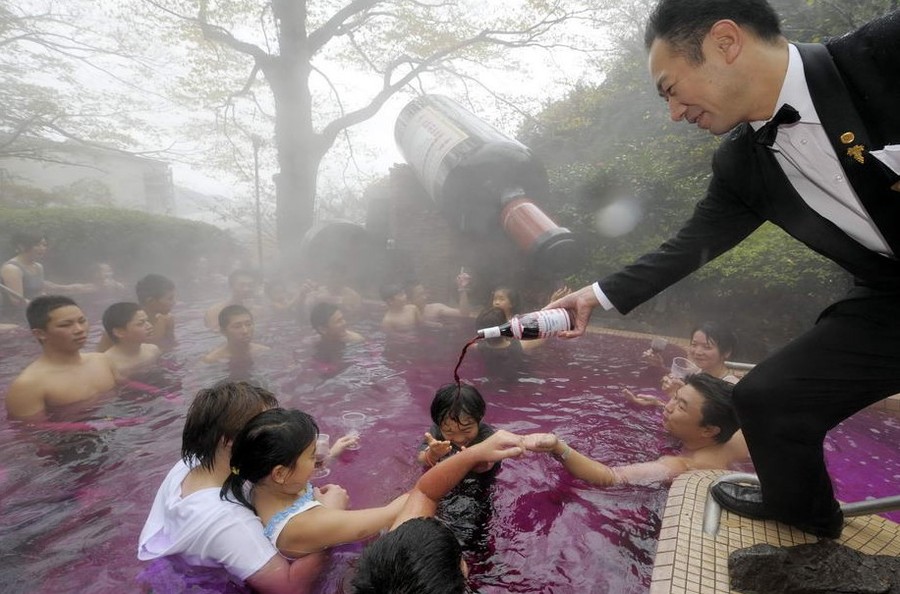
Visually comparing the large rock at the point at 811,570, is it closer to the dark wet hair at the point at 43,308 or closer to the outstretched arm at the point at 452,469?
the outstretched arm at the point at 452,469

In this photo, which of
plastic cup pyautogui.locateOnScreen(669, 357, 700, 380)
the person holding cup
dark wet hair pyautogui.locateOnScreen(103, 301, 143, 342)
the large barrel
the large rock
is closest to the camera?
the large rock

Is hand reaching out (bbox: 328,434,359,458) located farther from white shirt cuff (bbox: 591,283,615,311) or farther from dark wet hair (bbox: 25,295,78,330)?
dark wet hair (bbox: 25,295,78,330)

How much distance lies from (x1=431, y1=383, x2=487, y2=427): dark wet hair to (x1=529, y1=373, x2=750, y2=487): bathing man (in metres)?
0.81

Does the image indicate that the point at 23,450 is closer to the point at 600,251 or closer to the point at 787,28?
the point at 600,251

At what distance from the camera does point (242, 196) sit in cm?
2950

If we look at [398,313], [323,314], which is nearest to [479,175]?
[398,313]

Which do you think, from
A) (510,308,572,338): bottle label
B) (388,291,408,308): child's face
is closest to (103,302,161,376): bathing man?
(388,291,408,308): child's face

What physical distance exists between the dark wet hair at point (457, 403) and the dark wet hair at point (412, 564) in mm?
Result: 1522

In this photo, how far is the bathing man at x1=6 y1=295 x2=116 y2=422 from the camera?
3857 millimetres

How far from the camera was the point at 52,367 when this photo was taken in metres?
4.07

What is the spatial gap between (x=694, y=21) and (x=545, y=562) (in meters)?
2.73

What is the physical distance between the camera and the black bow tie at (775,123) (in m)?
1.61

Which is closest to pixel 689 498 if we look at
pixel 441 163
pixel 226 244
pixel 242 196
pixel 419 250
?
pixel 441 163

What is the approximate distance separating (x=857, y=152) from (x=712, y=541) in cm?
178
